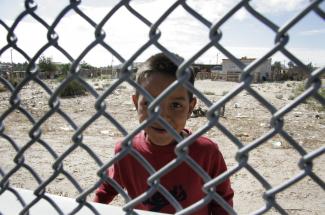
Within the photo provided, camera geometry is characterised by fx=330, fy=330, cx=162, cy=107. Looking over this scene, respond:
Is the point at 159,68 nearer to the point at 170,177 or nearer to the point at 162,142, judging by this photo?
the point at 162,142

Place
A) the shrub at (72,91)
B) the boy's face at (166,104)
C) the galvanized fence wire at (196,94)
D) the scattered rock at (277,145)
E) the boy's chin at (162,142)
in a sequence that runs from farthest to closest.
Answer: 1. the shrub at (72,91)
2. the scattered rock at (277,145)
3. the boy's chin at (162,142)
4. the boy's face at (166,104)
5. the galvanized fence wire at (196,94)

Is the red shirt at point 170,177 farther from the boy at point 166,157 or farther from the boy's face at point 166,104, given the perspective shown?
the boy's face at point 166,104

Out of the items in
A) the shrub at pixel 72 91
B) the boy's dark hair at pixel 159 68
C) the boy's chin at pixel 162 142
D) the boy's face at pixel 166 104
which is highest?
the boy's dark hair at pixel 159 68

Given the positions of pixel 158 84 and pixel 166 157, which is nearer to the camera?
pixel 158 84

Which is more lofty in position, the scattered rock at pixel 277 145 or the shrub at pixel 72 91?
the shrub at pixel 72 91

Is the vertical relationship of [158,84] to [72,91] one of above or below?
above

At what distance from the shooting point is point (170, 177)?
Result: 6.06 ft

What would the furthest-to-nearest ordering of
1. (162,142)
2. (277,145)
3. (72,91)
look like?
(72,91) → (277,145) → (162,142)

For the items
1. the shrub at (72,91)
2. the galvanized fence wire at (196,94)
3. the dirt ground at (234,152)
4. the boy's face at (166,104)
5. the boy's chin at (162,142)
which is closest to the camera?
the galvanized fence wire at (196,94)

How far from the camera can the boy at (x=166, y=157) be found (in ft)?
5.86

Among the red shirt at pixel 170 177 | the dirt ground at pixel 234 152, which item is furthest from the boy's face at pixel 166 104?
the dirt ground at pixel 234 152

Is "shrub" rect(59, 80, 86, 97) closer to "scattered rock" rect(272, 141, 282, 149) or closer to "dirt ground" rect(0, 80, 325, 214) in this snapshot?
"dirt ground" rect(0, 80, 325, 214)

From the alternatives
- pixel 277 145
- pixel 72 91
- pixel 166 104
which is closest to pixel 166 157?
pixel 166 104

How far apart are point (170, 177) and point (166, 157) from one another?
4.8 inches
